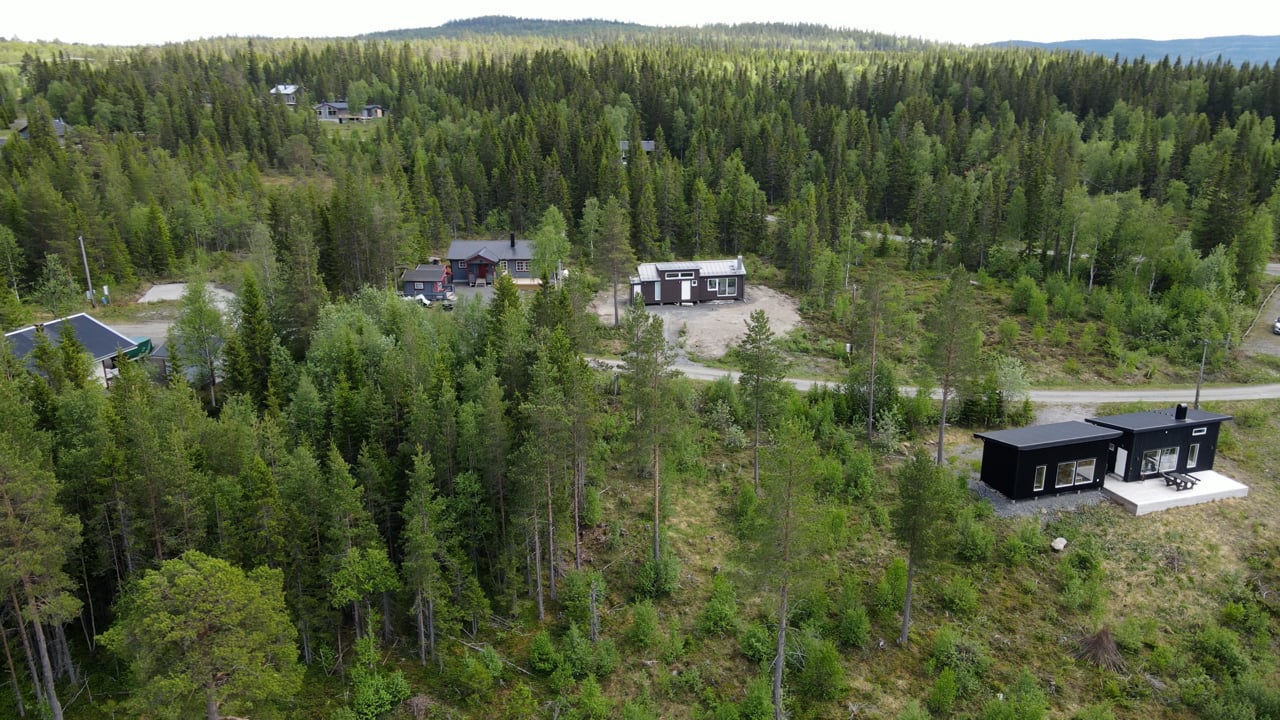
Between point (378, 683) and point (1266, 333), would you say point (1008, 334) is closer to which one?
point (1266, 333)

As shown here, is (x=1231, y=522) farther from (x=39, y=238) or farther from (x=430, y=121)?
(x=430, y=121)

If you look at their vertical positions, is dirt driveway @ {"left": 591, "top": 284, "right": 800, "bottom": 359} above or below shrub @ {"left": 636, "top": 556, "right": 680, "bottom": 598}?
above

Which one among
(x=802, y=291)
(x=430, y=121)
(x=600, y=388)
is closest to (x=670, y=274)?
(x=802, y=291)

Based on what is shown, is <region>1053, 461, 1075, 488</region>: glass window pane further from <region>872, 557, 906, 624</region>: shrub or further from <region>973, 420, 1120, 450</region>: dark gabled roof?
<region>872, 557, 906, 624</region>: shrub

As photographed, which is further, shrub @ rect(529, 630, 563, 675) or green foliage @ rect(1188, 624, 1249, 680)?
shrub @ rect(529, 630, 563, 675)

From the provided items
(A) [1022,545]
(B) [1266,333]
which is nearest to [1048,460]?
(A) [1022,545]

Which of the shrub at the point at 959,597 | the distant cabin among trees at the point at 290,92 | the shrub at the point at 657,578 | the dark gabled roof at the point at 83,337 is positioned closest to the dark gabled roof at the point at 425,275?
the dark gabled roof at the point at 83,337

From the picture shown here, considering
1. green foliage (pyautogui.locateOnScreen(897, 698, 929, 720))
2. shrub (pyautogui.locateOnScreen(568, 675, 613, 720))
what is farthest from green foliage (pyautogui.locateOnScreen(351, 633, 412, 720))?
green foliage (pyautogui.locateOnScreen(897, 698, 929, 720))
